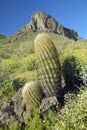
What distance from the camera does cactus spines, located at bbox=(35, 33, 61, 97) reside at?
11578 millimetres

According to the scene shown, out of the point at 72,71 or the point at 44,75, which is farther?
the point at 72,71

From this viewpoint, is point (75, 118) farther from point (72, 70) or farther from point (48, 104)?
point (72, 70)

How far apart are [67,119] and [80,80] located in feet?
11.9

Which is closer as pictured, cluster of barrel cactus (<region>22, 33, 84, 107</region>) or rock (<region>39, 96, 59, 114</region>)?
rock (<region>39, 96, 59, 114</region>)

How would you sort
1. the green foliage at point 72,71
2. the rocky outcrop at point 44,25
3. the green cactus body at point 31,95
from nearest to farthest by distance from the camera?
the green cactus body at point 31,95, the green foliage at point 72,71, the rocky outcrop at point 44,25

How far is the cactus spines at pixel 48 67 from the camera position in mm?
11578

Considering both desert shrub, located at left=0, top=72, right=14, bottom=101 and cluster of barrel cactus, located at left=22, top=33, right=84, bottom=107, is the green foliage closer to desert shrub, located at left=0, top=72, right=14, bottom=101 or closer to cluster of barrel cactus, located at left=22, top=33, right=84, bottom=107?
cluster of barrel cactus, located at left=22, top=33, right=84, bottom=107

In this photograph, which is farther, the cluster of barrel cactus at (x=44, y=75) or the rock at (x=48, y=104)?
the cluster of barrel cactus at (x=44, y=75)

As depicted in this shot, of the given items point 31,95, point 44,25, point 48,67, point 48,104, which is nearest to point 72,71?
point 48,67

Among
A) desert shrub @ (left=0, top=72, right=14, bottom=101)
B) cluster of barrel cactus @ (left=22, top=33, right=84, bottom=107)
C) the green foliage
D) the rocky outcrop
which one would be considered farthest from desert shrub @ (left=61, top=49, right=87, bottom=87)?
the rocky outcrop

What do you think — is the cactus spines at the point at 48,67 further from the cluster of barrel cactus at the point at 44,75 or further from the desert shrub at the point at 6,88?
the desert shrub at the point at 6,88

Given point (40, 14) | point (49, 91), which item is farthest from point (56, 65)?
point (40, 14)

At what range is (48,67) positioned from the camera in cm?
1155

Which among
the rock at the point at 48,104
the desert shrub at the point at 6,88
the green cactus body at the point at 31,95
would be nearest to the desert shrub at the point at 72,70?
the green cactus body at the point at 31,95
